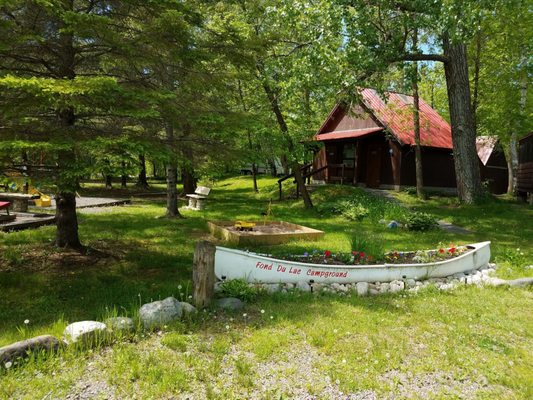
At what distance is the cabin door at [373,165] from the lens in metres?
22.7

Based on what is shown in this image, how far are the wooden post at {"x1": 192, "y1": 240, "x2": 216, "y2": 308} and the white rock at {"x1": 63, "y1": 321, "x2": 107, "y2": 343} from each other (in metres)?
1.28

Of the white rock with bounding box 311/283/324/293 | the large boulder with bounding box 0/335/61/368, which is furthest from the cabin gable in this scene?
the large boulder with bounding box 0/335/61/368

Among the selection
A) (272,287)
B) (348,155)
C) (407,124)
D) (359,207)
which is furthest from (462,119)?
(272,287)

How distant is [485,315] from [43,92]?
20.2ft

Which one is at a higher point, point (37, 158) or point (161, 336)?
point (37, 158)

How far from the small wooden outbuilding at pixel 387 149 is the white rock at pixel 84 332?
17155mm

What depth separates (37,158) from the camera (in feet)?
19.2

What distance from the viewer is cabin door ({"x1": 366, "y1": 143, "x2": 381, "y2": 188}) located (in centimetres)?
2273

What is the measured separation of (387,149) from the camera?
22391 millimetres

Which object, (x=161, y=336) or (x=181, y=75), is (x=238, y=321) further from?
(x=181, y=75)

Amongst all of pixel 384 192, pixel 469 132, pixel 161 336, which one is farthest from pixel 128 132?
pixel 384 192

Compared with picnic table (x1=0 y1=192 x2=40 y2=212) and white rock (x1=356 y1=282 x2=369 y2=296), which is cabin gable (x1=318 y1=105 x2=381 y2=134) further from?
white rock (x1=356 y1=282 x2=369 y2=296)

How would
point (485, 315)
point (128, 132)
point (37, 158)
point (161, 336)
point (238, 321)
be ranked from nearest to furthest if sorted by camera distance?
point (161, 336) → point (238, 321) → point (485, 315) → point (37, 158) → point (128, 132)

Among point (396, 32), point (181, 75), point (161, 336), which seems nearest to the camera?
point (161, 336)
